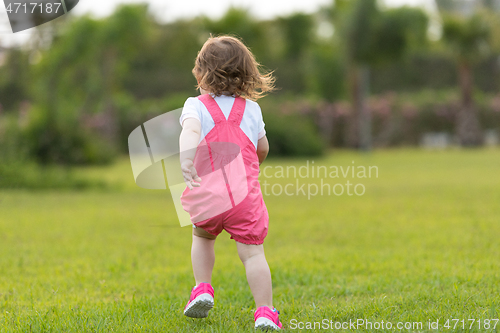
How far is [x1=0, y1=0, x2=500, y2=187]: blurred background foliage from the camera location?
1555 cm

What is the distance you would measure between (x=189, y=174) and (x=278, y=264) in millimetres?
2035

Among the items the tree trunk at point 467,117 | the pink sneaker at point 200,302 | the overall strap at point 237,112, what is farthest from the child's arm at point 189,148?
the tree trunk at point 467,117

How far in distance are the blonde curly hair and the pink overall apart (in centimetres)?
7

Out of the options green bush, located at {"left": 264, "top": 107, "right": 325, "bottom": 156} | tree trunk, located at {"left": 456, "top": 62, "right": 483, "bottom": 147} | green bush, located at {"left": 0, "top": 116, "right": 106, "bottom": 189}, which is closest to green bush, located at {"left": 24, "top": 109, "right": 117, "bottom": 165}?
green bush, located at {"left": 0, "top": 116, "right": 106, "bottom": 189}

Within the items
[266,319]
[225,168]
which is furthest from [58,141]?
[266,319]

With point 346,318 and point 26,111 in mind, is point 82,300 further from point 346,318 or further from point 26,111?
point 26,111

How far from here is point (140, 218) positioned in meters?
7.02

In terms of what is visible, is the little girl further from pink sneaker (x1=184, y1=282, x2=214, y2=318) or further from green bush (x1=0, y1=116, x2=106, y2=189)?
green bush (x1=0, y1=116, x2=106, y2=189)

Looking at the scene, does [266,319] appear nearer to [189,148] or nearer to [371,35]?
[189,148]

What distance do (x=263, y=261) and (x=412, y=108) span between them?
24300 mm

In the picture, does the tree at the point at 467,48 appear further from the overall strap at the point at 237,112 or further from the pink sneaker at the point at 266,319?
the pink sneaker at the point at 266,319

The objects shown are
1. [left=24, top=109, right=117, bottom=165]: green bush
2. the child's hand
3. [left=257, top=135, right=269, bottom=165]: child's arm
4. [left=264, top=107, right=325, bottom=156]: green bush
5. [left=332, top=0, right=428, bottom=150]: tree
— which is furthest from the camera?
[left=332, top=0, right=428, bottom=150]: tree

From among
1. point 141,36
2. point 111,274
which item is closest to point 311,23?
point 141,36

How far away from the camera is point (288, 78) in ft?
113
